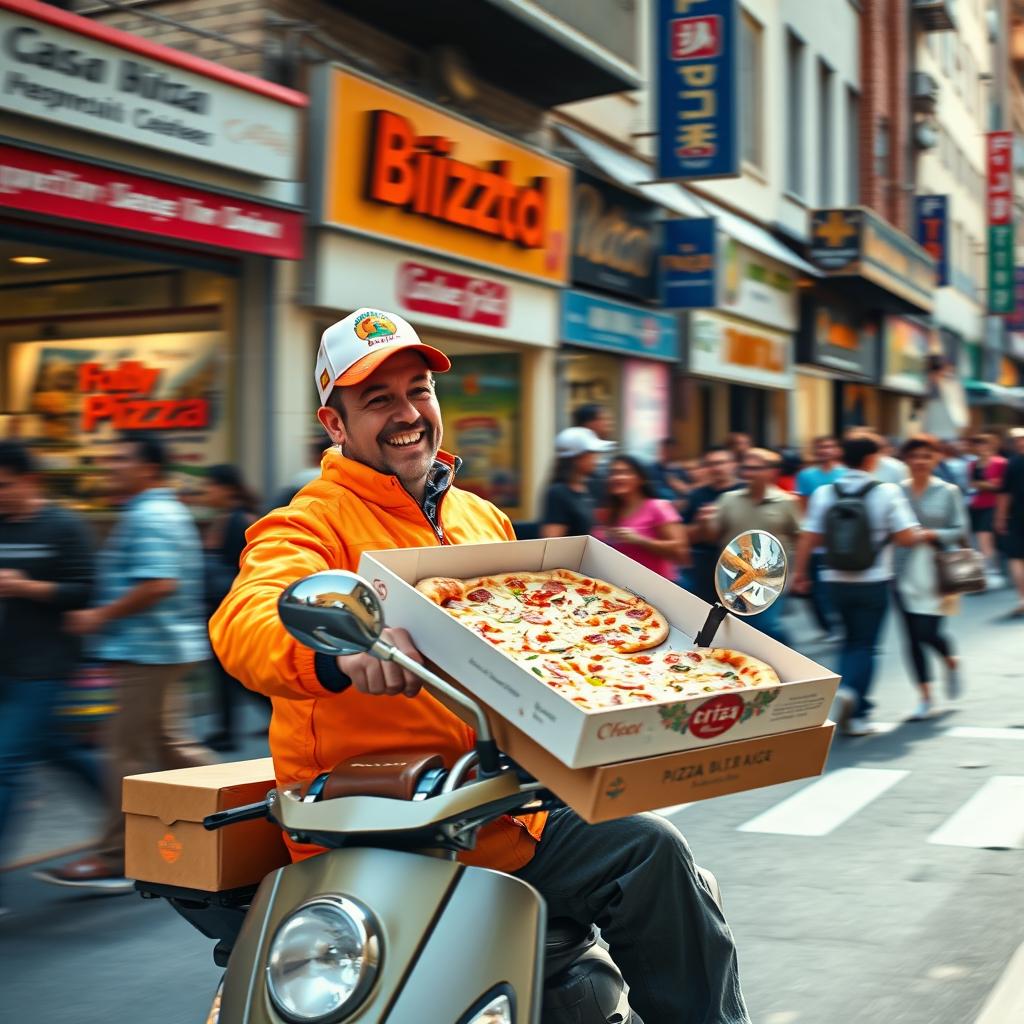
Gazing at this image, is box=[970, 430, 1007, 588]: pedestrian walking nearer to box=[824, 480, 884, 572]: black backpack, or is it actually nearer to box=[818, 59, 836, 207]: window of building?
box=[818, 59, 836, 207]: window of building

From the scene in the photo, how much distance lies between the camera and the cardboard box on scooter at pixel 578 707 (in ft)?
6.78

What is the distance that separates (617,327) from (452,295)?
3.77 metres

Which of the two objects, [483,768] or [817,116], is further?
[817,116]

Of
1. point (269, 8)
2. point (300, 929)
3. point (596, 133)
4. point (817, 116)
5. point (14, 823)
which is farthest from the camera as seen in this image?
point (817, 116)

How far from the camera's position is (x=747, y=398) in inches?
881

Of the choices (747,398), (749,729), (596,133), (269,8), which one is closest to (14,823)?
(749,729)

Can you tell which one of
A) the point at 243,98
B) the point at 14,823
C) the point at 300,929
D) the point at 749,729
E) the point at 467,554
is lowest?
the point at 14,823

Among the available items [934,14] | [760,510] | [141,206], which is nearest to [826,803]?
[760,510]

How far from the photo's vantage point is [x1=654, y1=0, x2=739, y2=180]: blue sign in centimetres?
1547

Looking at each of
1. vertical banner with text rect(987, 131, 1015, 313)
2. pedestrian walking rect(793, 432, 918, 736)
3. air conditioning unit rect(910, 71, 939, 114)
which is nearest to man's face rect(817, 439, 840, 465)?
pedestrian walking rect(793, 432, 918, 736)

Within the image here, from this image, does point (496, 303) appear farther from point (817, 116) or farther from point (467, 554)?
point (817, 116)

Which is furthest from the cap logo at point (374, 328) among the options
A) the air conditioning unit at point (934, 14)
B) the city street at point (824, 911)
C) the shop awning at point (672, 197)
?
the air conditioning unit at point (934, 14)

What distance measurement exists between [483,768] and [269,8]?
940cm

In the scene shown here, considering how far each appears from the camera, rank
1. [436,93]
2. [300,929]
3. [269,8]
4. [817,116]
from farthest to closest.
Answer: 1. [817,116]
2. [436,93]
3. [269,8]
4. [300,929]
